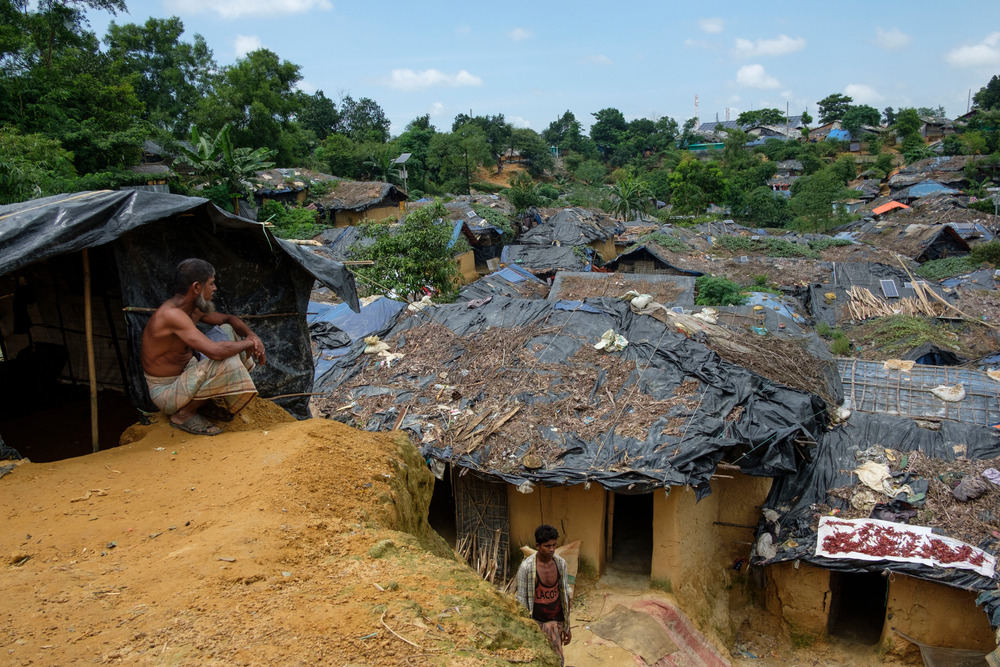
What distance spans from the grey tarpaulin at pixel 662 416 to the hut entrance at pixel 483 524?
34.8 inches

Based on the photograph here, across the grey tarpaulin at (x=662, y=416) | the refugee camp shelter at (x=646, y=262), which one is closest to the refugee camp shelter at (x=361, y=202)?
the refugee camp shelter at (x=646, y=262)

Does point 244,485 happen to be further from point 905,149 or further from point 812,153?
point 905,149

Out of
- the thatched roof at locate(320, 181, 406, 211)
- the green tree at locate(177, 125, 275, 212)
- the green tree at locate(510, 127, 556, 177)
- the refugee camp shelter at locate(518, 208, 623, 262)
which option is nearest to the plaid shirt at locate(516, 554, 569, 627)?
the green tree at locate(177, 125, 275, 212)

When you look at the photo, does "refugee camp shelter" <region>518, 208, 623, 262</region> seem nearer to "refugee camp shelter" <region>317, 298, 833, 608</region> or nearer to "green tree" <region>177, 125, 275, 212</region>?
"green tree" <region>177, 125, 275, 212</region>

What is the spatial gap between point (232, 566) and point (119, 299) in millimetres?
3311

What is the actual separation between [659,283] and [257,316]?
549 inches

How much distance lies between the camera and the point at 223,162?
19922 millimetres

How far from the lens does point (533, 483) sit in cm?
690

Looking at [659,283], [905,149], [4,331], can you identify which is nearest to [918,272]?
[659,283]

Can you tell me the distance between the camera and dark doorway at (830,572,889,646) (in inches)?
305

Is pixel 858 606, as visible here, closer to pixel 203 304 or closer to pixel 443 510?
pixel 443 510

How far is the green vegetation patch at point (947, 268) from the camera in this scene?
21609 mm

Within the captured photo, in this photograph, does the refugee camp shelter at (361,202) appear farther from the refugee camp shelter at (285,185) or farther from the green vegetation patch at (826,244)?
the green vegetation patch at (826,244)

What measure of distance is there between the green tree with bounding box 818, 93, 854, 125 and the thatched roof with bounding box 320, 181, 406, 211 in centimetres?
5793
